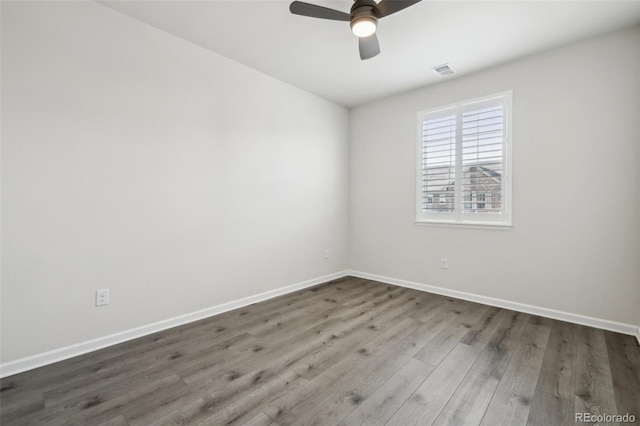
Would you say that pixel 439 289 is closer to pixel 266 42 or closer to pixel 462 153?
pixel 462 153

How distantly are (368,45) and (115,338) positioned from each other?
316 centimetres

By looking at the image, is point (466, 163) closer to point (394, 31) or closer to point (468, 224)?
point (468, 224)

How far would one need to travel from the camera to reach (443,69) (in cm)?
329

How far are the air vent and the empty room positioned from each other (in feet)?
0.21

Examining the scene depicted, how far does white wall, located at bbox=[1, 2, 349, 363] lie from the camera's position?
6.54ft

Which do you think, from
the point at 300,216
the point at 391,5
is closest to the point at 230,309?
the point at 300,216

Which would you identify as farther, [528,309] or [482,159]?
[482,159]

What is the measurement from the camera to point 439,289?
3699 mm

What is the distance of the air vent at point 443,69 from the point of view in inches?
126

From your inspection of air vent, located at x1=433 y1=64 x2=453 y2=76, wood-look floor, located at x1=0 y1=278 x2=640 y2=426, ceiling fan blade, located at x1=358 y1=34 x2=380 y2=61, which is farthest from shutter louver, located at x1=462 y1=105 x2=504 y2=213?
ceiling fan blade, located at x1=358 y1=34 x2=380 y2=61

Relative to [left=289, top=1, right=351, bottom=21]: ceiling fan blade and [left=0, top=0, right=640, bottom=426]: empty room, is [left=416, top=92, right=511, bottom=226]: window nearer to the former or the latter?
[left=0, top=0, right=640, bottom=426]: empty room

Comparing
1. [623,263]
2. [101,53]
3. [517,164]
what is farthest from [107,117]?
[623,263]

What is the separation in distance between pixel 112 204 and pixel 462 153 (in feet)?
12.1

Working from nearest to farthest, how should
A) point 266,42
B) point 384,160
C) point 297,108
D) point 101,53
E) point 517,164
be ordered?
point 101,53 < point 266,42 < point 517,164 < point 297,108 < point 384,160
